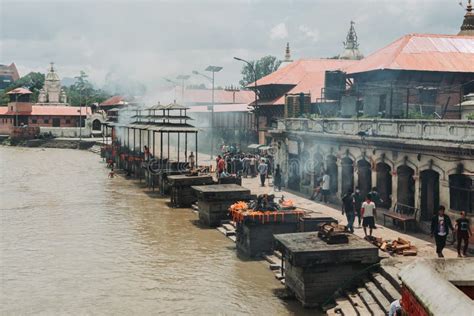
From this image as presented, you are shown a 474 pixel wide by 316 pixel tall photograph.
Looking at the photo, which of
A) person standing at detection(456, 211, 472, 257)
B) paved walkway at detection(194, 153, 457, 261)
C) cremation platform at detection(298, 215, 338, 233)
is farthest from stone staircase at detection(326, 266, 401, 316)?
cremation platform at detection(298, 215, 338, 233)

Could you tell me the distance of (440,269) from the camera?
5.86 metres

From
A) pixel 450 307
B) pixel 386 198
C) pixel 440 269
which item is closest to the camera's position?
pixel 450 307

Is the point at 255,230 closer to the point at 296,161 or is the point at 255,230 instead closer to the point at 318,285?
the point at 318,285

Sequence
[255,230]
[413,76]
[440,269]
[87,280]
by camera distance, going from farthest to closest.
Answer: [413,76], [255,230], [87,280], [440,269]

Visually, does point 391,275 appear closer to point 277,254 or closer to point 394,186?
point 277,254

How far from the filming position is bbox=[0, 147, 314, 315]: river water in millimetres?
15289

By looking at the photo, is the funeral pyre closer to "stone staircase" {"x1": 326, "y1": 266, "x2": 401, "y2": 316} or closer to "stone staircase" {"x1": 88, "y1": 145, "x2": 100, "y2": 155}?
"stone staircase" {"x1": 326, "y1": 266, "x2": 401, "y2": 316}

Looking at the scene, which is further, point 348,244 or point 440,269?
point 348,244

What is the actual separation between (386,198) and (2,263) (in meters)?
14.2

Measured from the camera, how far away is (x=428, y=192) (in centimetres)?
2025

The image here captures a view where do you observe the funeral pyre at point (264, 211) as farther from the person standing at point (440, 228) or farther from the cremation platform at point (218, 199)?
the person standing at point (440, 228)

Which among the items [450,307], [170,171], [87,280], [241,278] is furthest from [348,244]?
[170,171]

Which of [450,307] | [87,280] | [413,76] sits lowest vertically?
[87,280]

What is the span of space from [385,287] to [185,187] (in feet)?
58.1
